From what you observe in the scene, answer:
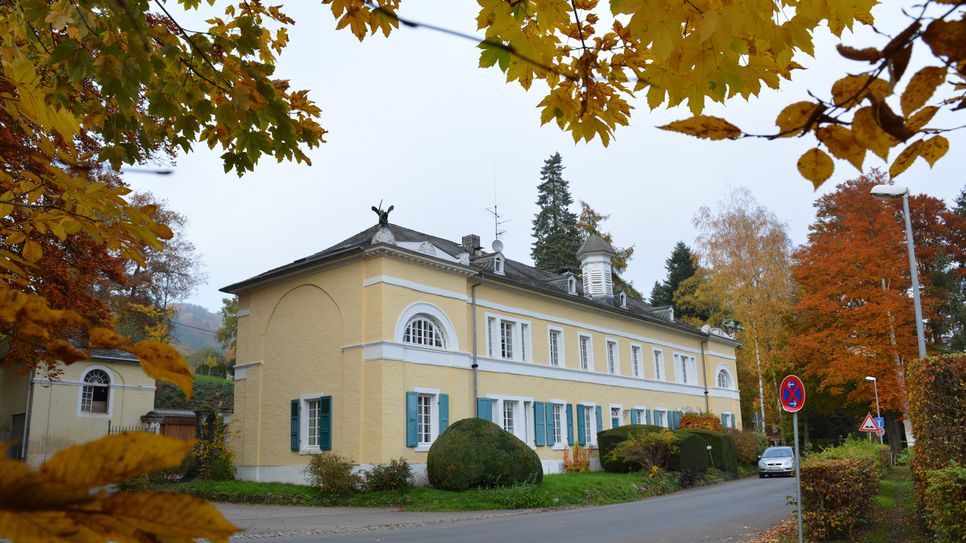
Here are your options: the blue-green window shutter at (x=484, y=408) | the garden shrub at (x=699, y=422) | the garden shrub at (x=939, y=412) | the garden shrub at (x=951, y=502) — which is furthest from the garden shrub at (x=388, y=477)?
the garden shrub at (x=699, y=422)

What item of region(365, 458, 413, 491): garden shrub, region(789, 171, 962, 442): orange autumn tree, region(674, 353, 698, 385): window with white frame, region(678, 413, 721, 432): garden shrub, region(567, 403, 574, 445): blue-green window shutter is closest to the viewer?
region(365, 458, 413, 491): garden shrub

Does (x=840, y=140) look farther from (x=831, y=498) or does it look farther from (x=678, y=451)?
(x=678, y=451)

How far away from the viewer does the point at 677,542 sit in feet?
40.2

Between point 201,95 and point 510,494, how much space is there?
16.3 meters

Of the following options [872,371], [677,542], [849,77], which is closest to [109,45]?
[849,77]

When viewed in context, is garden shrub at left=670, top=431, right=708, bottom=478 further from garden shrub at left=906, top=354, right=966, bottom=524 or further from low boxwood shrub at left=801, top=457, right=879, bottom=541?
garden shrub at left=906, top=354, right=966, bottom=524

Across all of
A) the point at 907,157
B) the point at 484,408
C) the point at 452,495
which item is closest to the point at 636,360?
the point at 484,408

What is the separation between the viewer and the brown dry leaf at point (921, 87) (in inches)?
59.5

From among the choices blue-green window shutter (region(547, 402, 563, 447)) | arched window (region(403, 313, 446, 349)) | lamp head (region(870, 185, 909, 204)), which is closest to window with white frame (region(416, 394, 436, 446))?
arched window (region(403, 313, 446, 349))

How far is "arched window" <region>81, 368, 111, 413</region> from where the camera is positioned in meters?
30.2

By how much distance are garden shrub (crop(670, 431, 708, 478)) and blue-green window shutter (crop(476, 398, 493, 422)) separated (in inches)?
279

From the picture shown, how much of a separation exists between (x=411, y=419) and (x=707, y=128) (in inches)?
805

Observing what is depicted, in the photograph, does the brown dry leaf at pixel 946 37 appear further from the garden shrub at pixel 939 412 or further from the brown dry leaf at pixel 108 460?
the garden shrub at pixel 939 412

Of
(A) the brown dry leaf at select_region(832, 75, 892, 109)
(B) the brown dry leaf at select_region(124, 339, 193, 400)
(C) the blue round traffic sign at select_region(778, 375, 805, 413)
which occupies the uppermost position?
(A) the brown dry leaf at select_region(832, 75, 892, 109)
